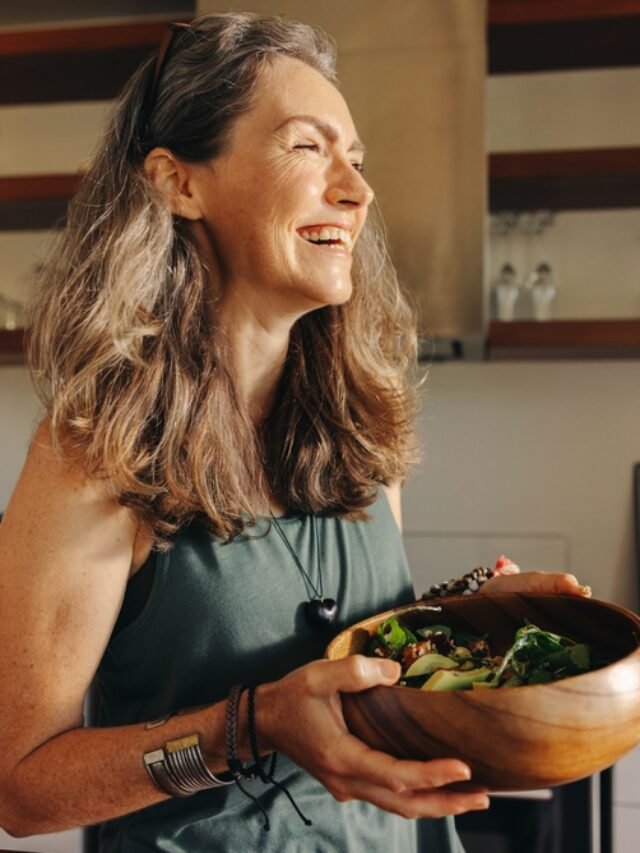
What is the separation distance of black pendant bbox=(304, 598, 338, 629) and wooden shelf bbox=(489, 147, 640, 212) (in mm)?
1555

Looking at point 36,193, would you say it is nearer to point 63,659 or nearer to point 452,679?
point 63,659

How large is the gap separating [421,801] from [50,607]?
14.1 inches

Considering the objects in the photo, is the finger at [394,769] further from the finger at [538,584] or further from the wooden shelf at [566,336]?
the wooden shelf at [566,336]

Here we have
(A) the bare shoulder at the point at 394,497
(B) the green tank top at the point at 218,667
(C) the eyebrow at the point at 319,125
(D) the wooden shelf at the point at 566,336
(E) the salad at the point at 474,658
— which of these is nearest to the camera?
(E) the salad at the point at 474,658

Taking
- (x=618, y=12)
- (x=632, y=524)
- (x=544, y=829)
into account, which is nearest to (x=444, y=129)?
(x=618, y=12)

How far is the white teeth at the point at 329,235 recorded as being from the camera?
1035 millimetres

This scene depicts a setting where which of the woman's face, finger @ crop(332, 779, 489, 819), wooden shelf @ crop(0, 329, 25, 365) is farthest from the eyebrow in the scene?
wooden shelf @ crop(0, 329, 25, 365)

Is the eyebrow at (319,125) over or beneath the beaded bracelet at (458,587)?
over

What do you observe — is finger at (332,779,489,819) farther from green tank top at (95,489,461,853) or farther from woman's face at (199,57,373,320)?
woman's face at (199,57,373,320)

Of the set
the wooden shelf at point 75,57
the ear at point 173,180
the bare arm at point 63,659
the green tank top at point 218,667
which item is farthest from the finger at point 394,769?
the wooden shelf at point 75,57

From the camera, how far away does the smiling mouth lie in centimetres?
103

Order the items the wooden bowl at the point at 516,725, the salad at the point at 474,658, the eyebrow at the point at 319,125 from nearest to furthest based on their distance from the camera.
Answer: the wooden bowl at the point at 516,725
the salad at the point at 474,658
the eyebrow at the point at 319,125

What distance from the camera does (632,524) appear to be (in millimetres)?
2572

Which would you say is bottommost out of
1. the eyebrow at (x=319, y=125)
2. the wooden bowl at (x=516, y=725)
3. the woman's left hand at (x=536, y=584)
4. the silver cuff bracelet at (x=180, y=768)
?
the silver cuff bracelet at (x=180, y=768)
